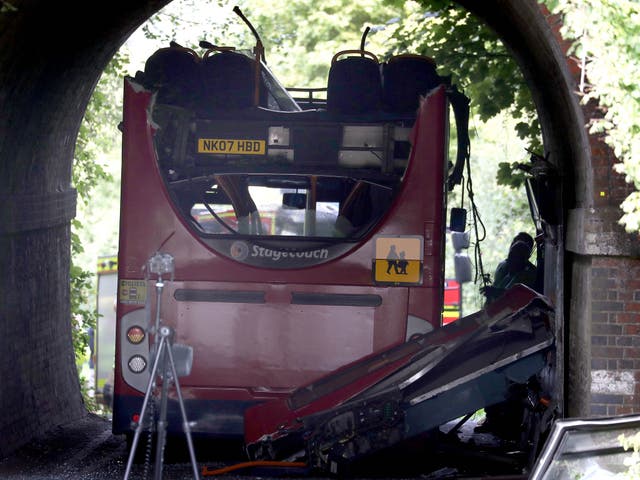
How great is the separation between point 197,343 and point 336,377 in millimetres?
1160

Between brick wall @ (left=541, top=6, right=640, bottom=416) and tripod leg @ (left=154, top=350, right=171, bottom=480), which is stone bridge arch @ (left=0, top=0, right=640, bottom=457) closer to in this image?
brick wall @ (left=541, top=6, right=640, bottom=416)

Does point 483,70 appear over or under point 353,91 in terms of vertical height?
over

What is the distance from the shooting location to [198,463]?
34.1 ft

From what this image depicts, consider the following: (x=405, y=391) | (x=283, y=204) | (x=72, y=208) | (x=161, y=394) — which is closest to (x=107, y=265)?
(x=72, y=208)

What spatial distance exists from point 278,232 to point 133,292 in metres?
1.26

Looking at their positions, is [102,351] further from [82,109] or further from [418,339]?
[418,339]

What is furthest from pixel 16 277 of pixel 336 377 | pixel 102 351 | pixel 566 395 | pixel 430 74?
pixel 102 351

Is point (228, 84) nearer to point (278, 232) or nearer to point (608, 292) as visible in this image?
point (278, 232)

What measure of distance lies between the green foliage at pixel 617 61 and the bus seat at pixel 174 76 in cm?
420

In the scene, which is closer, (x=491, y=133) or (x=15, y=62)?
(x=15, y=62)

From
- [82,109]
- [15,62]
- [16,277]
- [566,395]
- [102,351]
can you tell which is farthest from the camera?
[102,351]

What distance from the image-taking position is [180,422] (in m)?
10.1

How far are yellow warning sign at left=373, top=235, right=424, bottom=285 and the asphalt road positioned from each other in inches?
53.7

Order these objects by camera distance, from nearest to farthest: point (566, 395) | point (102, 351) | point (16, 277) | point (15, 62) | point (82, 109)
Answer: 1. point (566, 395)
2. point (15, 62)
3. point (16, 277)
4. point (82, 109)
5. point (102, 351)
